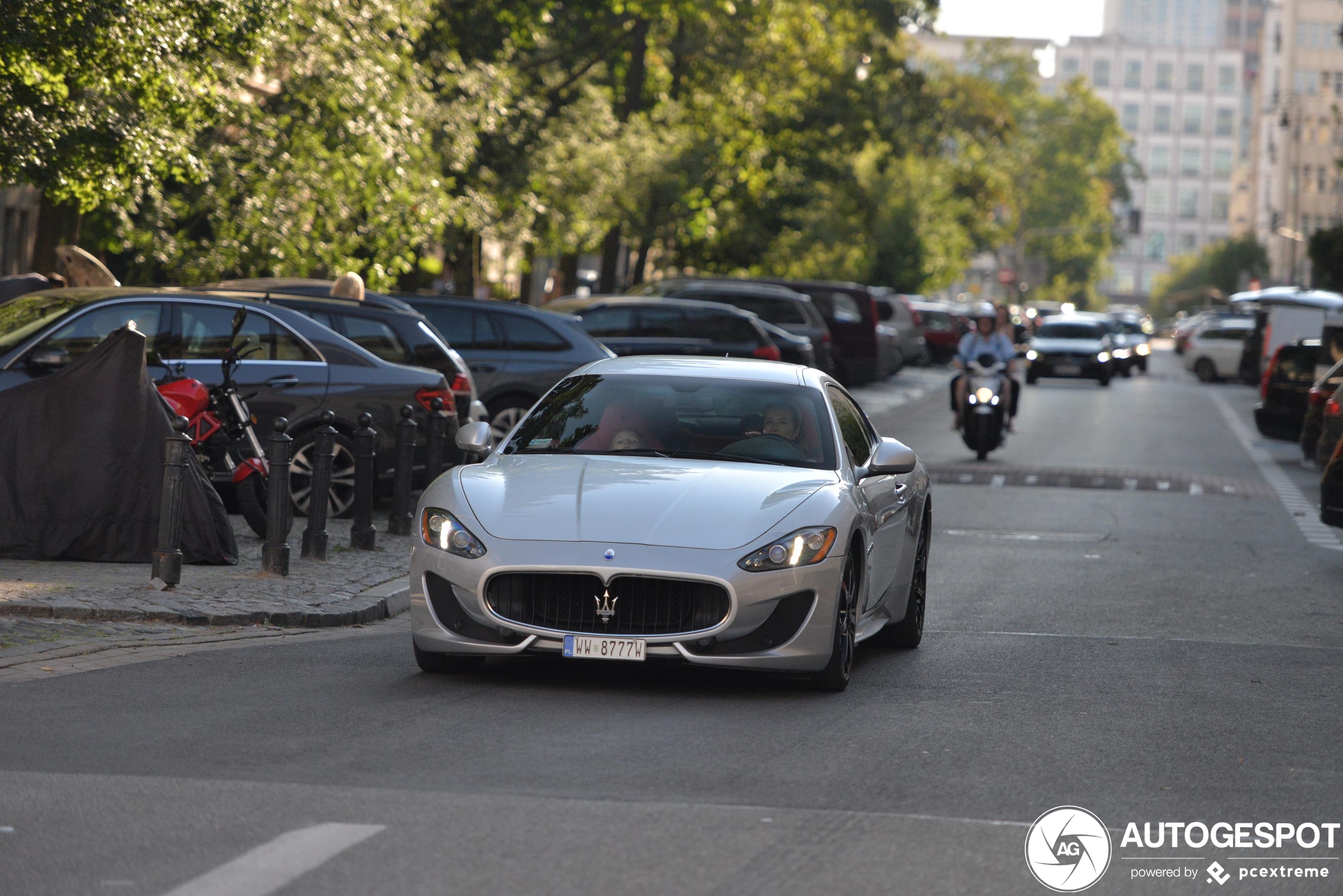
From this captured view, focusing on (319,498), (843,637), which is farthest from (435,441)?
(843,637)

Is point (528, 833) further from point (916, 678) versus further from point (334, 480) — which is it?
point (334, 480)

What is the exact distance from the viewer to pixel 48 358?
42.4ft

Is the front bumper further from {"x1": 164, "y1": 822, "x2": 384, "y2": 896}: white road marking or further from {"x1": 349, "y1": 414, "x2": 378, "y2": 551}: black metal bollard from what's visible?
{"x1": 349, "y1": 414, "x2": 378, "y2": 551}: black metal bollard

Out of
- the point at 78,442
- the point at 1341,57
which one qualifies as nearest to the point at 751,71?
the point at 78,442

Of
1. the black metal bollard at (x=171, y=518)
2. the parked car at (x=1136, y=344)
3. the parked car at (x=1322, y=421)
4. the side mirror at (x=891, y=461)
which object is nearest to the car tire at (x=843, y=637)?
the side mirror at (x=891, y=461)

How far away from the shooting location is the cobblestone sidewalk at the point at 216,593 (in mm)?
10070

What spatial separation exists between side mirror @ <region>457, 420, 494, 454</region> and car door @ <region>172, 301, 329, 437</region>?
5082mm

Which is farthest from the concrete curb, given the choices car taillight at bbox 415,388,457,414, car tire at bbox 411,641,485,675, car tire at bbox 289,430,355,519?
car taillight at bbox 415,388,457,414

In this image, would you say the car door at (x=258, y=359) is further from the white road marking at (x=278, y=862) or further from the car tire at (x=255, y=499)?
the white road marking at (x=278, y=862)

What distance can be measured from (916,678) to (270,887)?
176 inches

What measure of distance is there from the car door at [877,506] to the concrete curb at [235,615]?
233cm

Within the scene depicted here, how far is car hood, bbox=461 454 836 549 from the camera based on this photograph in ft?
26.7

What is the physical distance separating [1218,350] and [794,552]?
52.3 metres

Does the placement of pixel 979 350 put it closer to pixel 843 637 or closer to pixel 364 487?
pixel 364 487
